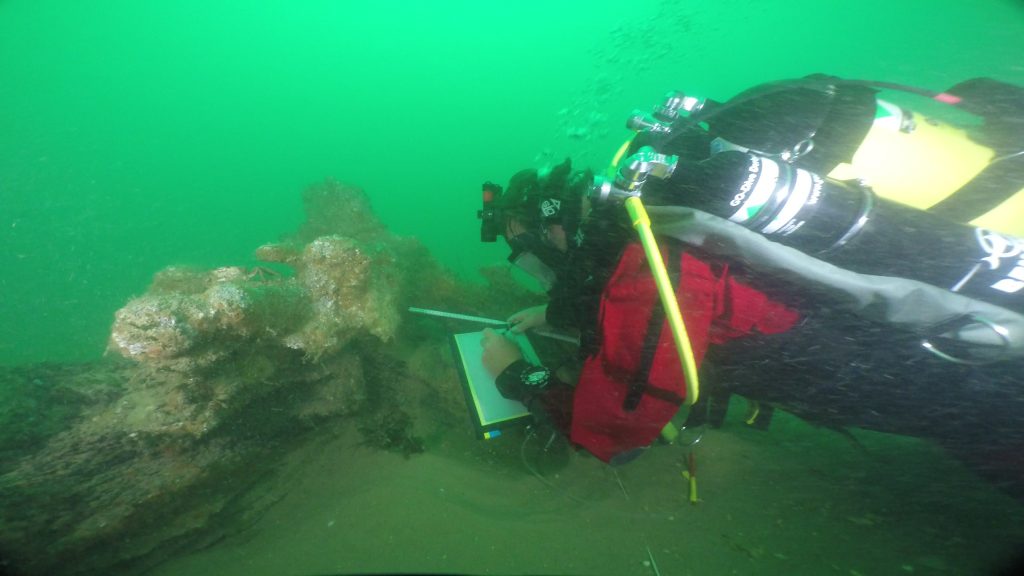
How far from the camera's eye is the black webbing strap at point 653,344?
7.51ft

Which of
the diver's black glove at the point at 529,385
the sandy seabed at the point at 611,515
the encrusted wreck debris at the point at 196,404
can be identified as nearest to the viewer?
the encrusted wreck debris at the point at 196,404

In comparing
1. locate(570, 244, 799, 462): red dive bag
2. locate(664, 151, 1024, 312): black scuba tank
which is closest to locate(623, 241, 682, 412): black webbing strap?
locate(570, 244, 799, 462): red dive bag

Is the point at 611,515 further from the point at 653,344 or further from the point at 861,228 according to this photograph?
the point at 861,228

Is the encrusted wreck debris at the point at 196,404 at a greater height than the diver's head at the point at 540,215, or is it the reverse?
the diver's head at the point at 540,215

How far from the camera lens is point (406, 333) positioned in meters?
5.09

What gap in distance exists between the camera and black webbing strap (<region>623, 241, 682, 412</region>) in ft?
7.51

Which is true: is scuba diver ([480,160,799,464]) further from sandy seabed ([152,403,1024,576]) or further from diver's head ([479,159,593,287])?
sandy seabed ([152,403,1024,576])

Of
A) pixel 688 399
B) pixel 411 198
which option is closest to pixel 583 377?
pixel 688 399

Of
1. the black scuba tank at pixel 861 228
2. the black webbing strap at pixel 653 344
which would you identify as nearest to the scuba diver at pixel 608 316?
the black webbing strap at pixel 653 344

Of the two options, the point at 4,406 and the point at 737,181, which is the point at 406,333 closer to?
the point at 4,406

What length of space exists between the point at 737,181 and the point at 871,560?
295cm

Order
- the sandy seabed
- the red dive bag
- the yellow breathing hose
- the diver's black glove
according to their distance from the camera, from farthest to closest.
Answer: the diver's black glove → the sandy seabed → the red dive bag → the yellow breathing hose

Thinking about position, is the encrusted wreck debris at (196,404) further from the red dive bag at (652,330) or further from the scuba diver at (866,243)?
the scuba diver at (866,243)

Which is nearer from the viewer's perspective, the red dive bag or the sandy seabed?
the red dive bag
